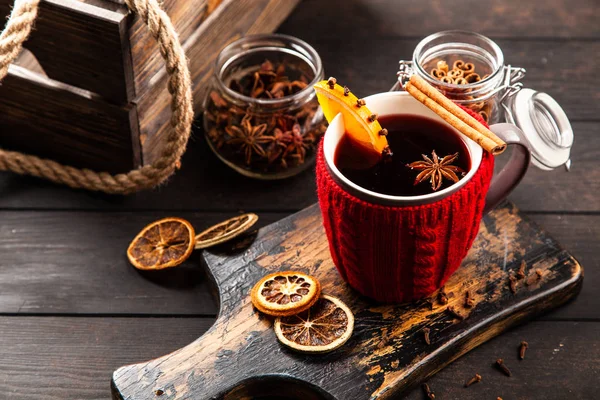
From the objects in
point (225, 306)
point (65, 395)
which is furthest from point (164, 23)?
point (65, 395)

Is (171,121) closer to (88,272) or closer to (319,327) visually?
(88,272)

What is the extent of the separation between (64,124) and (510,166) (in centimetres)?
72

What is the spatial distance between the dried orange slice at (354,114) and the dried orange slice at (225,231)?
268 mm

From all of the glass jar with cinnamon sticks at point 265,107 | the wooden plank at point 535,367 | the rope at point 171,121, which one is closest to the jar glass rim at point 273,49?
the glass jar with cinnamon sticks at point 265,107

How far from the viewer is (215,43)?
4.44ft

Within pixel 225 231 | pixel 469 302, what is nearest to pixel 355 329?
pixel 469 302

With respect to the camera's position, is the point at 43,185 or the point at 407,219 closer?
the point at 407,219

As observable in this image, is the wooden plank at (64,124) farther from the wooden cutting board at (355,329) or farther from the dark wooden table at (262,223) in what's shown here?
the wooden cutting board at (355,329)

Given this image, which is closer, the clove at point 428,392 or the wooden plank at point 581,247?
the clove at point 428,392

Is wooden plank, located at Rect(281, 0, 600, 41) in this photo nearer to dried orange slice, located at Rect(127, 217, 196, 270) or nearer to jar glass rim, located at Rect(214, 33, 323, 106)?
jar glass rim, located at Rect(214, 33, 323, 106)

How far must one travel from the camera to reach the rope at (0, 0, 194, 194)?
1004 mm

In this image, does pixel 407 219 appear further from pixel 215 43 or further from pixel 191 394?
pixel 215 43

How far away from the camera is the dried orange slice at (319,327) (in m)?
1.00

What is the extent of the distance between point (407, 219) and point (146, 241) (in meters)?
0.48
